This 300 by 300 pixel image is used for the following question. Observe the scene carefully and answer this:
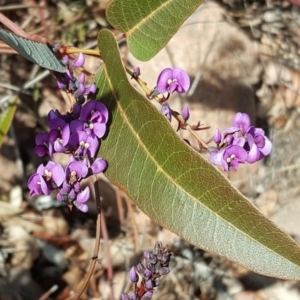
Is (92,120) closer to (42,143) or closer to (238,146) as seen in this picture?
(42,143)

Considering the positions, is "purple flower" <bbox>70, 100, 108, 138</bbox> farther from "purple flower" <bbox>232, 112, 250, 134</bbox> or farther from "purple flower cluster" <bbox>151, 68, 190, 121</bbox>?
"purple flower" <bbox>232, 112, 250, 134</bbox>

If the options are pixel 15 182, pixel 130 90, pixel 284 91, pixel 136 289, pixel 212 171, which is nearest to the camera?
pixel 212 171

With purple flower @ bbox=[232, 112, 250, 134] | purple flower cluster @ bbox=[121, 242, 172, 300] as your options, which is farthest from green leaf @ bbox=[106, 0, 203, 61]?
purple flower cluster @ bbox=[121, 242, 172, 300]

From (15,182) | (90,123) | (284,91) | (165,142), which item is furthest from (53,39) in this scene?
(165,142)

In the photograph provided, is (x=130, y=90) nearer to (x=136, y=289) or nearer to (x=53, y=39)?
(x=136, y=289)

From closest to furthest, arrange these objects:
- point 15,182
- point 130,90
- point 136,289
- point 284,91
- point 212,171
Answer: point 212,171 → point 130,90 → point 136,289 → point 15,182 → point 284,91

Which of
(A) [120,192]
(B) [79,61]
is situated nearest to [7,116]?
(A) [120,192]

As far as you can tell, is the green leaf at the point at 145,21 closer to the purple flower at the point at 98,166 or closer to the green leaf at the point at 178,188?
the green leaf at the point at 178,188
